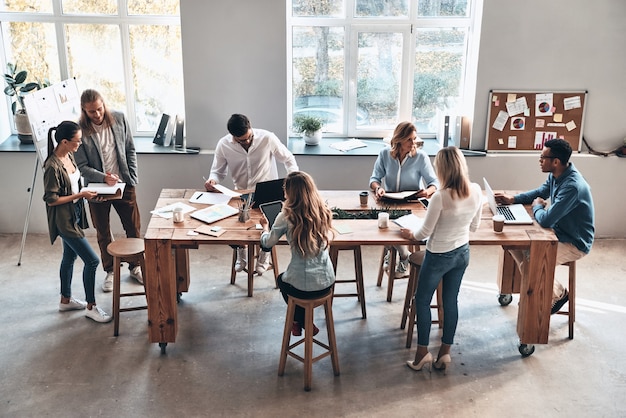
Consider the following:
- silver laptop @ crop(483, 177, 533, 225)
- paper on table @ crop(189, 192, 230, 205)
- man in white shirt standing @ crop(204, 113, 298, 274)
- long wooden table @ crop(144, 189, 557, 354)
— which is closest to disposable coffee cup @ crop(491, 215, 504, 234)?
long wooden table @ crop(144, 189, 557, 354)

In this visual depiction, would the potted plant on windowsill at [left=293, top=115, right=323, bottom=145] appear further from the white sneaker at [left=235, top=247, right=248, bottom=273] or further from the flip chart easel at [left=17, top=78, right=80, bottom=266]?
the flip chart easel at [left=17, top=78, right=80, bottom=266]

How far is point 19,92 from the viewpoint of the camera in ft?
20.5

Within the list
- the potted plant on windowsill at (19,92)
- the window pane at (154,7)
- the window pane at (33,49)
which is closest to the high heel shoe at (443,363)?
the window pane at (154,7)

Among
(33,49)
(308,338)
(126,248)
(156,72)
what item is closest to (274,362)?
(308,338)

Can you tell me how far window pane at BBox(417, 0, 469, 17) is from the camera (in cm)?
627

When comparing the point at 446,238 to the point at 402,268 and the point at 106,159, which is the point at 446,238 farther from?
the point at 106,159

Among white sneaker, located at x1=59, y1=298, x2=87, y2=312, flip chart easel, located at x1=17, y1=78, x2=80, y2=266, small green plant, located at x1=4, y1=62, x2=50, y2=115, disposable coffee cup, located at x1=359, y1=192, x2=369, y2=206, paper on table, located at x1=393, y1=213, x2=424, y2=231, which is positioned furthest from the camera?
small green plant, located at x1=4, y1=62, x2=50, y2=115

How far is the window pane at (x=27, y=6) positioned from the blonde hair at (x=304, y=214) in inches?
149

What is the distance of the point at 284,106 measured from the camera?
6.14 m

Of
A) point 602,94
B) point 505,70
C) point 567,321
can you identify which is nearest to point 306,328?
point 567,321

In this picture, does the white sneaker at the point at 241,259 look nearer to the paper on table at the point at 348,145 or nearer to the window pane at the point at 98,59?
the paper on table at the point at 348,145

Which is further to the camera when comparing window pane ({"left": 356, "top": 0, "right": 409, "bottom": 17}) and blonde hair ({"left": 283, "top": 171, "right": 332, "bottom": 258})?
window pane ({"left": 356, "top": 0, "right": 409, "bottom": 17})

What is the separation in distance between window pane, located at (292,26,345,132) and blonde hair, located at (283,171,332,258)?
2879 mm

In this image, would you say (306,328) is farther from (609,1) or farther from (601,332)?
(609,1)
